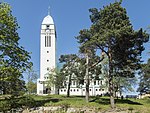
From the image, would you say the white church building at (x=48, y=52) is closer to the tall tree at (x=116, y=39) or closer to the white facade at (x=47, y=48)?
the white facade at (x=47, y=48)

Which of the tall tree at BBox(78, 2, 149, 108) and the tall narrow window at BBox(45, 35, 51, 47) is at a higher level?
the tall narrow window at BBox(45, 35, 51, 47)

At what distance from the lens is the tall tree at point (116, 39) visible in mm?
31844

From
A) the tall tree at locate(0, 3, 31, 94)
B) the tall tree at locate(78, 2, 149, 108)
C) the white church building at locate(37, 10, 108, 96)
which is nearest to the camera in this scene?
the tall tree at locate(0, 3, 31, 94)

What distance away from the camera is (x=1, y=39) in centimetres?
2578

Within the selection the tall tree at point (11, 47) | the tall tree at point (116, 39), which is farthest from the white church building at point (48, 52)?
the tall tree at point (11, 47)

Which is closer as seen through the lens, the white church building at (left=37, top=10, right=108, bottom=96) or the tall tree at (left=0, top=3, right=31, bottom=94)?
the tall tree at (left=0, top=3, right=31, bottom=94)

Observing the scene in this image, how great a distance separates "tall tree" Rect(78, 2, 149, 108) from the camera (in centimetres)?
3184

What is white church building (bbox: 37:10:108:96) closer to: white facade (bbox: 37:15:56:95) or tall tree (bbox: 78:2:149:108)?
white facade (bbox: 37:15:56:95)

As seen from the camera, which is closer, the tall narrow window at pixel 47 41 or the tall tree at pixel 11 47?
the tall tree at pixel 11 47

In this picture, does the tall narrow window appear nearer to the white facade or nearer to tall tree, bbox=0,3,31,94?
the white facade

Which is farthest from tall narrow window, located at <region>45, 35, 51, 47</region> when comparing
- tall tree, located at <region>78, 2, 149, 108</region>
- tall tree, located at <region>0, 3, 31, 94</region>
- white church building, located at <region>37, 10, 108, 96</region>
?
tall tree, located at <region>0, 3, 31, 94</region>

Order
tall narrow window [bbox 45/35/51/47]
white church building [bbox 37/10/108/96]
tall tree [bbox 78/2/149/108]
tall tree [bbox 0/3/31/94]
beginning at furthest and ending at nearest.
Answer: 1. tall narrow window [bbox 45/35/51/47]
2. white church building [bbox 37/10/108/96]
3. tall tree [bbox 78/2/149/108]
4. tall tree [bbox 0/3/31/94]

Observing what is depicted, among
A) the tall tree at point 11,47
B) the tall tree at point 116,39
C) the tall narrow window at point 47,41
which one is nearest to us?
the tall tree at point 11,47

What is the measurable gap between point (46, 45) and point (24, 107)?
72.8 m
